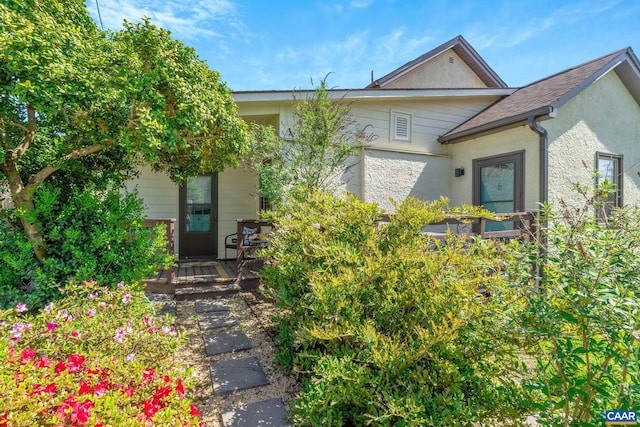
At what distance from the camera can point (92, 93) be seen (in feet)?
10.4

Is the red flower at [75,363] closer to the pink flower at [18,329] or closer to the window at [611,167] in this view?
the pink flower at [18,329]

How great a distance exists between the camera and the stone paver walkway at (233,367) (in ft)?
9.02

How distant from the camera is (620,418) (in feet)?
5.10

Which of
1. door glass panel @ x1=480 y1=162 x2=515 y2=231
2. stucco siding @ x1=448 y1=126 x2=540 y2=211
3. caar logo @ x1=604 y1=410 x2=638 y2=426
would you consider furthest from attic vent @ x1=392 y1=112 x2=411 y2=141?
caar logo @ x1=604 y1=410 x2=638 y2=426

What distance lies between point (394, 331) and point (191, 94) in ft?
11.2

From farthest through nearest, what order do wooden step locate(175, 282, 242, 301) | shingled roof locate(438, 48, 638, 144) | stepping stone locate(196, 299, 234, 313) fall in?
shingled roof locate(438, 48, 638, 144)
wooden step locate(175, 282, 242, 301)
stepping stone locate(196, 299, 234, 313)

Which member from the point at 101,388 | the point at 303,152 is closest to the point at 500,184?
the point at 303,152

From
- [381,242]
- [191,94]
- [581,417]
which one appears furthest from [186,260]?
[581,417]

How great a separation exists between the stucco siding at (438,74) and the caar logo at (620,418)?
11519mm

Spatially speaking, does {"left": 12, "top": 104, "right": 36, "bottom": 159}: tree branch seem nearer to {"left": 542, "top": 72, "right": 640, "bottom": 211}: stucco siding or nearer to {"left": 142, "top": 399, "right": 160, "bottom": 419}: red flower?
{"left": 142, "top": 399, "right": 160, "bottom": 419}: red flower

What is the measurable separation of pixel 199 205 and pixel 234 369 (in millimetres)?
6112

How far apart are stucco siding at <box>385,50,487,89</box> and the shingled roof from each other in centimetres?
348

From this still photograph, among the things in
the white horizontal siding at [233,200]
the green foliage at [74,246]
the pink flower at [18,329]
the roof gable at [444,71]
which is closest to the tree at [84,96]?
the green foliage at [74,246]

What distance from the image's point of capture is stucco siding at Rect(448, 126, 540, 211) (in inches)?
263
